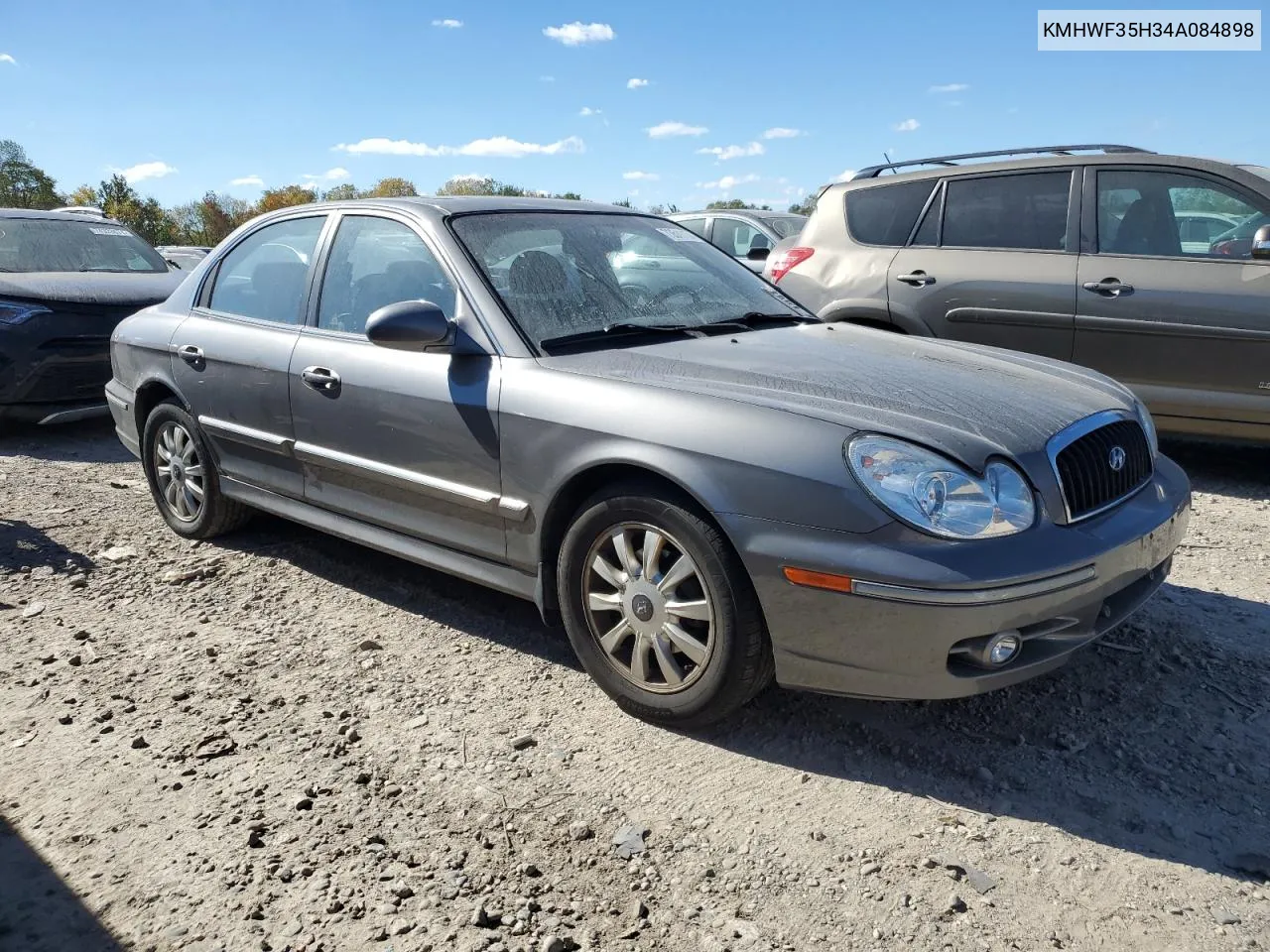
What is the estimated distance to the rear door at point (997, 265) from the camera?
5.73 meters

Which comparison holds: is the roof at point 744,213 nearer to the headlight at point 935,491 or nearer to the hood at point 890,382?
the hood at point 890,382

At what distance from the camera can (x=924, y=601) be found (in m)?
2.50

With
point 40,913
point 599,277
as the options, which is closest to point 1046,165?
point 599,277

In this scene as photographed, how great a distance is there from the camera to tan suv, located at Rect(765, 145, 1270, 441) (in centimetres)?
527

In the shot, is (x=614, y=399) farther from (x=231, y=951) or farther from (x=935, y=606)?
(x=231, y=951)

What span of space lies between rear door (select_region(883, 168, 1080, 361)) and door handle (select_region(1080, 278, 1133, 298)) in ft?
0.32

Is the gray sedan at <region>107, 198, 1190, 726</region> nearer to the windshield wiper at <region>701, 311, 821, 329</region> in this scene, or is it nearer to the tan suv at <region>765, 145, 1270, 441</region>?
the windshield wiper at <region>701, 311, 821, 329</region>

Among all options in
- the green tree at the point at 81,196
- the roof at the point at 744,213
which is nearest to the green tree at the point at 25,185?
the green tree at the point at 81,196

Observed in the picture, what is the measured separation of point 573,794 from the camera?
271 centimetres

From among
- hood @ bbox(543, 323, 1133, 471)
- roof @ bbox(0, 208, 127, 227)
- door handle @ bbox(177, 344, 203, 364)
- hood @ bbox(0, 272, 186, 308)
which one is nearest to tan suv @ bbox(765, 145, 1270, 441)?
hood @ bbox(543, 323, 1133, 471)

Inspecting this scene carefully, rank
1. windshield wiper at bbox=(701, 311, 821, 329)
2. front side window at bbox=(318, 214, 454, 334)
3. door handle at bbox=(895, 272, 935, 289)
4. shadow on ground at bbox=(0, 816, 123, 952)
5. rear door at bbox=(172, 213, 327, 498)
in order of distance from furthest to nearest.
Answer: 1. door handle at bbox=(895, 272, 935, 289)
2. rear door at bbox=(172, 213, 327, 498)
3. windshield wiper at bbox=(701, 311, 821, 329)
4. front side window at bbox=(318, 214, 454, 334)
5. shadow on ground at bbox=(0, 816, 123, 952)

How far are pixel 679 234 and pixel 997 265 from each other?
8.22 ft

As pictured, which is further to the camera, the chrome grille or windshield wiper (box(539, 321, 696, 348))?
windshield wiper (box(539, 321, 696, 348))

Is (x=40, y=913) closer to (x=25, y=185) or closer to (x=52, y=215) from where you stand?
(x=52, y=215)
